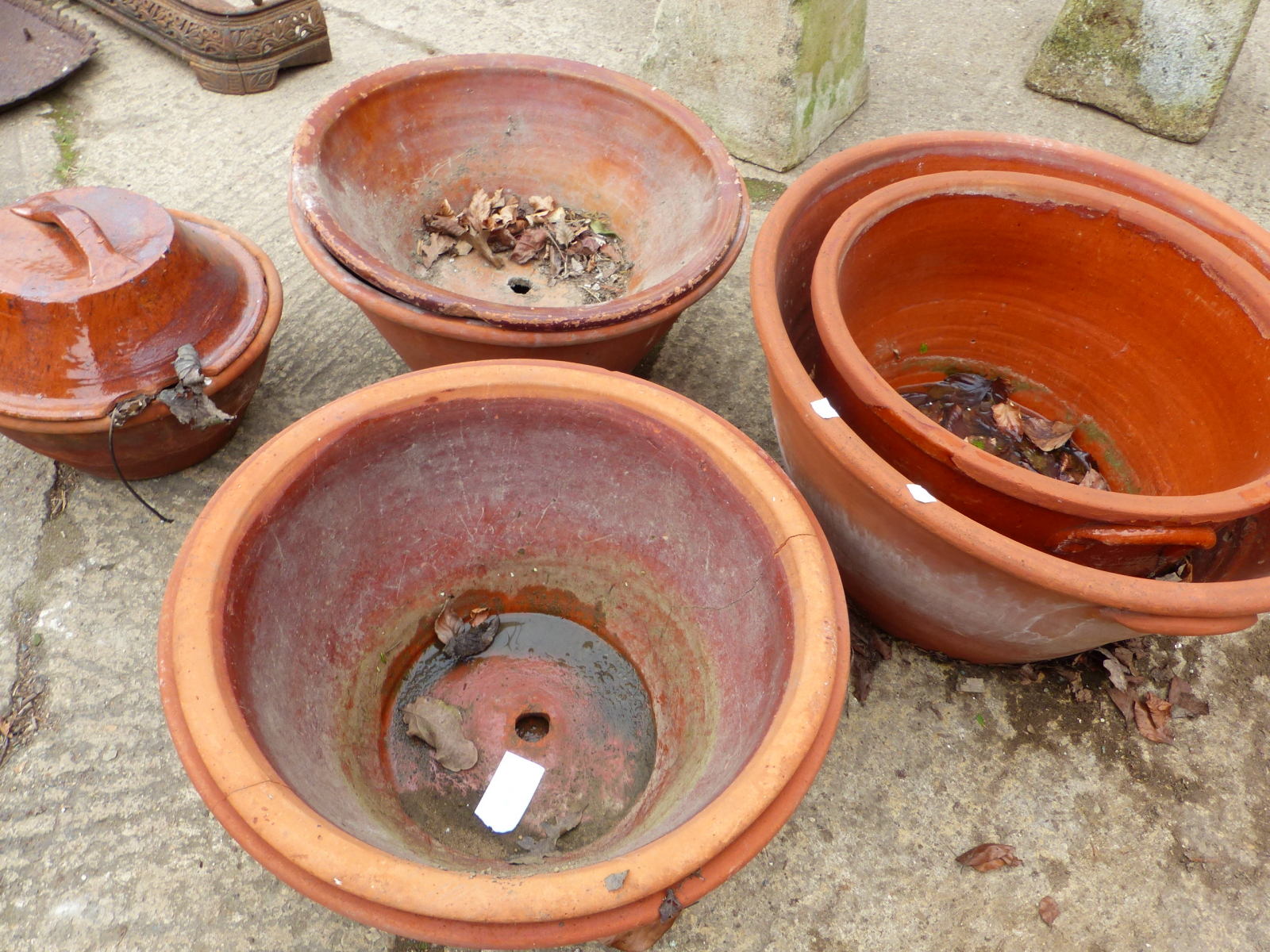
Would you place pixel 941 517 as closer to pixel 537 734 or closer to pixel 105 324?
pixel 537 734

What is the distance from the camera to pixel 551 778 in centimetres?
192

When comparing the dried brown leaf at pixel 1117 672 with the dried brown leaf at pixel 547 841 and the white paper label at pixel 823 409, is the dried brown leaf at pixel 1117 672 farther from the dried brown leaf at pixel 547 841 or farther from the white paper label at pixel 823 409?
the dried brown leaf at pixel 547 841

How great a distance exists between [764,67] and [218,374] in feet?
8.94

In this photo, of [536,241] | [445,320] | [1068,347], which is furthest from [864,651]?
[536,241]

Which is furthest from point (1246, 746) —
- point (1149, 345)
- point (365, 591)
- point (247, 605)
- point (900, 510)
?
point (247, 605)

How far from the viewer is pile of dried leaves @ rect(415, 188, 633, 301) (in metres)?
2.83

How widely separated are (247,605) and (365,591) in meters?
0.40

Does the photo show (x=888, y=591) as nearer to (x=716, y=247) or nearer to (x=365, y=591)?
(x=716, y=247)

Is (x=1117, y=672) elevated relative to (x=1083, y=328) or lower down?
lower down

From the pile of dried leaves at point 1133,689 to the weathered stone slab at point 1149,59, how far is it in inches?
125

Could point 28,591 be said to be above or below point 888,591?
below

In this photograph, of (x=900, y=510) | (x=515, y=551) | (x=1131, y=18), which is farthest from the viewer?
(x=1131, y=18)

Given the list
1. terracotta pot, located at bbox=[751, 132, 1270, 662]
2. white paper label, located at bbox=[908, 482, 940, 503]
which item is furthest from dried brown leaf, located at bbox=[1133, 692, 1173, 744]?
white paper label, located at bbox=[908, 482, 940, 503]

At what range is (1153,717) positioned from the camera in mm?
2230
